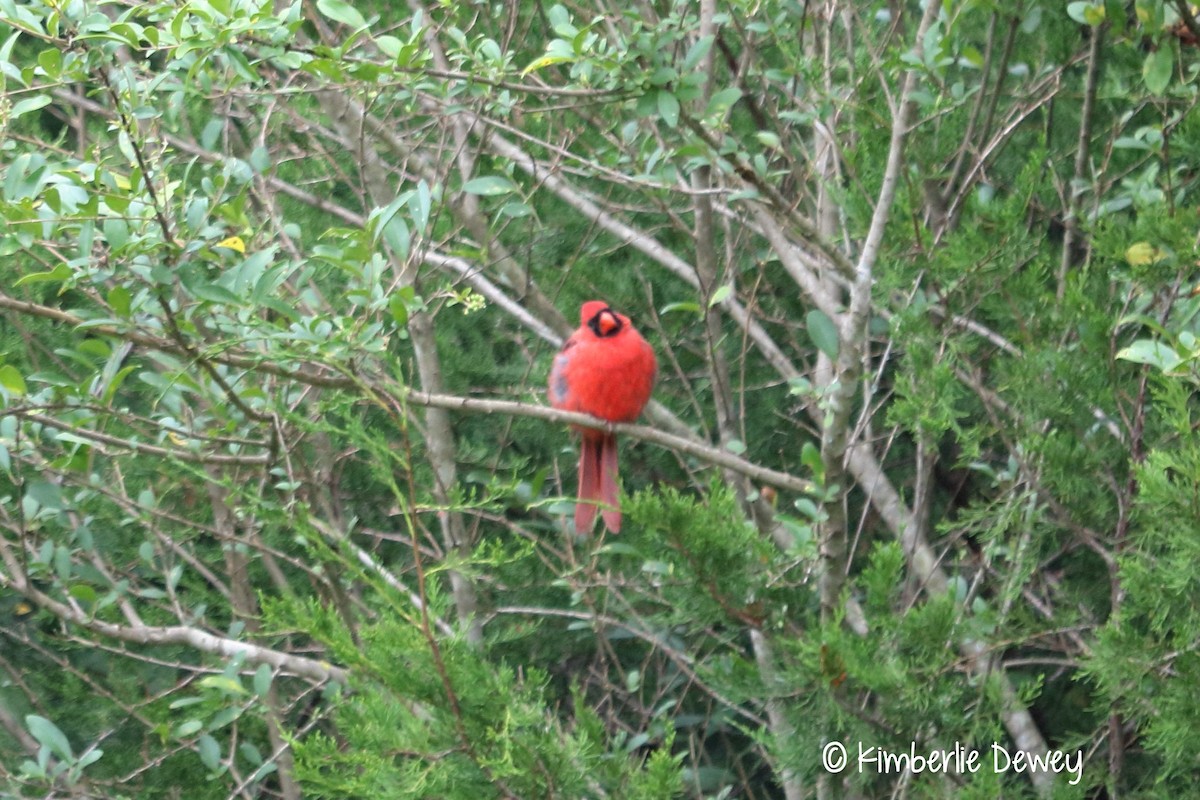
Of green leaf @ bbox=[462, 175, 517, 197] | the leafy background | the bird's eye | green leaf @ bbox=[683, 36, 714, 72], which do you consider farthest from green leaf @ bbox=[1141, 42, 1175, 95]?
the bird's eye

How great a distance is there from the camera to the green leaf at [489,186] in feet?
12.3

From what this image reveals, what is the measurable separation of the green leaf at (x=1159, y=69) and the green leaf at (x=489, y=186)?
164cm

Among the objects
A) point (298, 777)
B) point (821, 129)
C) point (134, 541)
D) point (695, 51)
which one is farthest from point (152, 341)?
point (134, 541)

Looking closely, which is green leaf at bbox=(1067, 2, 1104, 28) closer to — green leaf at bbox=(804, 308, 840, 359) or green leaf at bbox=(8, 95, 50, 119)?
green leaf at bbox=(804, 308, 840, 359)

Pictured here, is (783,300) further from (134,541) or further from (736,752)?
(134,541)

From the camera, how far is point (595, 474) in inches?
177

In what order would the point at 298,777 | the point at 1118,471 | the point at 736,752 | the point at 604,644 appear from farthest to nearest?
the point at 736,752
the point at 604,644
the point at 1118,471
the point at 298,777

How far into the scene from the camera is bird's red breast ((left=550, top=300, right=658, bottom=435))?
13.8 ft

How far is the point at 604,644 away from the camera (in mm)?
4473

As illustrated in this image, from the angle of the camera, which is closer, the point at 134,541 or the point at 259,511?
the point at 259,511

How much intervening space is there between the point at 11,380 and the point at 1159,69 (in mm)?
2573

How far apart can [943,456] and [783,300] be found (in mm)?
774

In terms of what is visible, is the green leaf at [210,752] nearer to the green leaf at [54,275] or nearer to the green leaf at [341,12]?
the green leaf at [54,275]

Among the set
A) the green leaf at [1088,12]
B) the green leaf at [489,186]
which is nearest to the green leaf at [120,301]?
the green leaf at [489,186]
